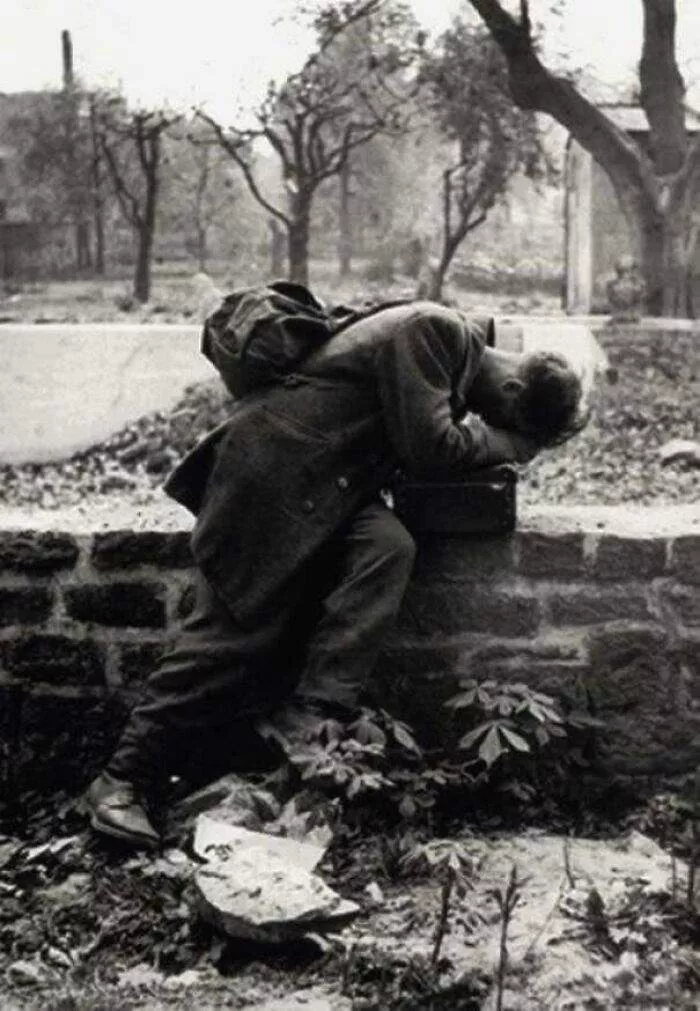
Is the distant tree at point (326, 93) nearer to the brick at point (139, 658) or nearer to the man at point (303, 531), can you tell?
the brick at point (139, 658)

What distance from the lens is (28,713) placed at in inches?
156

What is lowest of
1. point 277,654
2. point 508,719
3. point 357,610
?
point 508,719

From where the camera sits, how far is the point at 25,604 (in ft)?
12.8

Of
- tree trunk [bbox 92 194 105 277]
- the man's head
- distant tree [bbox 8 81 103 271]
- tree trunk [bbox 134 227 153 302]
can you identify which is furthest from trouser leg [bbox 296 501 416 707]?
tree trunk [bbox 92 194 105 277]

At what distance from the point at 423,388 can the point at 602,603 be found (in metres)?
0.88

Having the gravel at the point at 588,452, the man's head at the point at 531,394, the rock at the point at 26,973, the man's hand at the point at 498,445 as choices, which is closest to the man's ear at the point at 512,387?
the man's head at the point at 531,394

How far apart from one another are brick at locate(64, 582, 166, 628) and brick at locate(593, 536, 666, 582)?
126 cm

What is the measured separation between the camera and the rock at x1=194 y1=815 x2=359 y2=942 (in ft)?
8.98

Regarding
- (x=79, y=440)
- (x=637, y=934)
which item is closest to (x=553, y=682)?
(x=637, y=934)

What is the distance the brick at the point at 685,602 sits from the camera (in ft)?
12.2

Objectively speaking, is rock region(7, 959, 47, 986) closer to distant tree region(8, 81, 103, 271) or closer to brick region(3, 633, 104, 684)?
brick region(3, 633, 104, 684)

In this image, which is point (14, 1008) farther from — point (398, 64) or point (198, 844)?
point (398, 64)

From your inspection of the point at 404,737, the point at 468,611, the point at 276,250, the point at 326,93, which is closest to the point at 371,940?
the point at 404,737

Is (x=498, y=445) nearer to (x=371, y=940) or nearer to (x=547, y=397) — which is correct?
(x=547, y=397)
